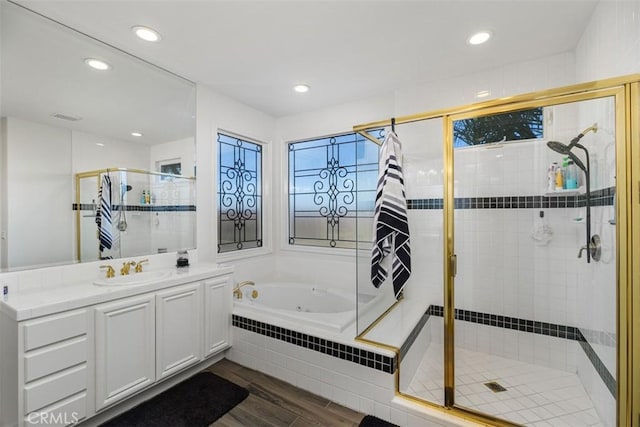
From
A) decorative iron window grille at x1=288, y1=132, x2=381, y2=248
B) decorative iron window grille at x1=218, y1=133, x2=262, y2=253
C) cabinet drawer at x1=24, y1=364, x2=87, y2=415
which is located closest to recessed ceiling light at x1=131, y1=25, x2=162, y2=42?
decorative iron window grille at x1=218, y1=133, x2=262, y2=253

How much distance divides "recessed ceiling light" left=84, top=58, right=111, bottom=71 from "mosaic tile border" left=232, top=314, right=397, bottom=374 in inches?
85.0

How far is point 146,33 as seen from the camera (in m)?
1.97

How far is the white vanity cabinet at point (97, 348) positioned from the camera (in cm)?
143

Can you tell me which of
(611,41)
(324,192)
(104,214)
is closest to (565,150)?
(611,41)

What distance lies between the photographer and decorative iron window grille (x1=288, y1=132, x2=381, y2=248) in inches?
129

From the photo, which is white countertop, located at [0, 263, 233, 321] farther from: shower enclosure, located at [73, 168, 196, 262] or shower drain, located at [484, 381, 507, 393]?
shower drain, located at [484, 381, 507, 393]

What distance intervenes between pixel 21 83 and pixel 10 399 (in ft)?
6.04

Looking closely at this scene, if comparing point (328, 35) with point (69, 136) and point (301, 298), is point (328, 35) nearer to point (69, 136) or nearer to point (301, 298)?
point (69, 136)

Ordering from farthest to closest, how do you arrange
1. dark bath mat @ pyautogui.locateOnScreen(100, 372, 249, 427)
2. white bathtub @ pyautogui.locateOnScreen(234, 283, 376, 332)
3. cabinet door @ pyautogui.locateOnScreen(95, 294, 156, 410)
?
white bathtub @ pyautogui.locateOnScreen(234, 283, 376, 332)
dark bath mat @ pyautogui.locateOnScreen(100, 372, 249, 427)
cabinet door @ pyautogui.locateOnScreen(95, 294, 156, 410)

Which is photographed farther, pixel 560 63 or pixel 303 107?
pixel 303 107

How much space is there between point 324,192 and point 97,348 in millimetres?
2459

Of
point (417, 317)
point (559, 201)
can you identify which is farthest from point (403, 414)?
point (559, 201)

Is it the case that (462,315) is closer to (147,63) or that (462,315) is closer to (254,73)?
(254,73)

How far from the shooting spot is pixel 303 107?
336cm
